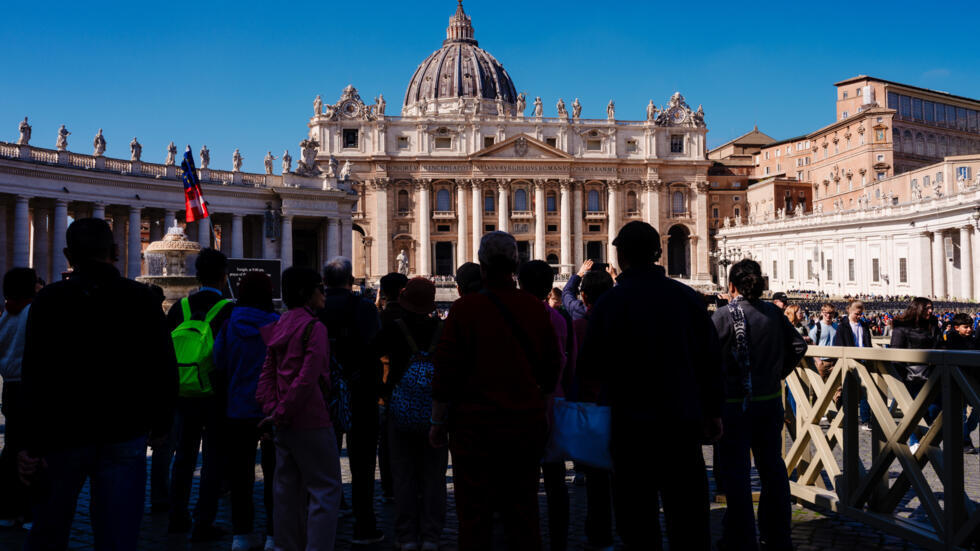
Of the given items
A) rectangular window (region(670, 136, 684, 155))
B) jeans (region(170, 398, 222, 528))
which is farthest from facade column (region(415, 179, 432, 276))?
jeans (region(170, 398, 222, 528))

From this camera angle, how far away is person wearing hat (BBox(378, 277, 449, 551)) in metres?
5.60

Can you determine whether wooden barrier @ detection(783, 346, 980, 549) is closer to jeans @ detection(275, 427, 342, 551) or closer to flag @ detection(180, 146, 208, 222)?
jeans @ detection(275, 427, 342, 551)

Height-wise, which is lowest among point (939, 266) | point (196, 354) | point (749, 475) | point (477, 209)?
point (749, 475)

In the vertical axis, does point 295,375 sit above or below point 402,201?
below

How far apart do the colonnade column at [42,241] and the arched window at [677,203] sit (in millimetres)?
57582

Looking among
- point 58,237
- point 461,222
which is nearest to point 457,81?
point 461,222

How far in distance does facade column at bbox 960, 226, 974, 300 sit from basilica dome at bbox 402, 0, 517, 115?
5159 centimetres

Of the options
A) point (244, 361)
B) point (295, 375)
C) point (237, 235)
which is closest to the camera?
point (295, 375)

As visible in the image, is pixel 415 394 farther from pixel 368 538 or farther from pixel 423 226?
pixel 423 226

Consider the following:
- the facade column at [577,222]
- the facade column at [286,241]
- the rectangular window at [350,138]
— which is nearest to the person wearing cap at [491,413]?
the facade column at [286,241]

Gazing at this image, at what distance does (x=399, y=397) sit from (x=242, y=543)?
1.73 m

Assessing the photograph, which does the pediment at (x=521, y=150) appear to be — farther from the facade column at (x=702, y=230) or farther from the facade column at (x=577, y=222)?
the facade column at (x=702, y=230)

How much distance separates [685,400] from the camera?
423 centimetres

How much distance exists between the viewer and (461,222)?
230 ft
